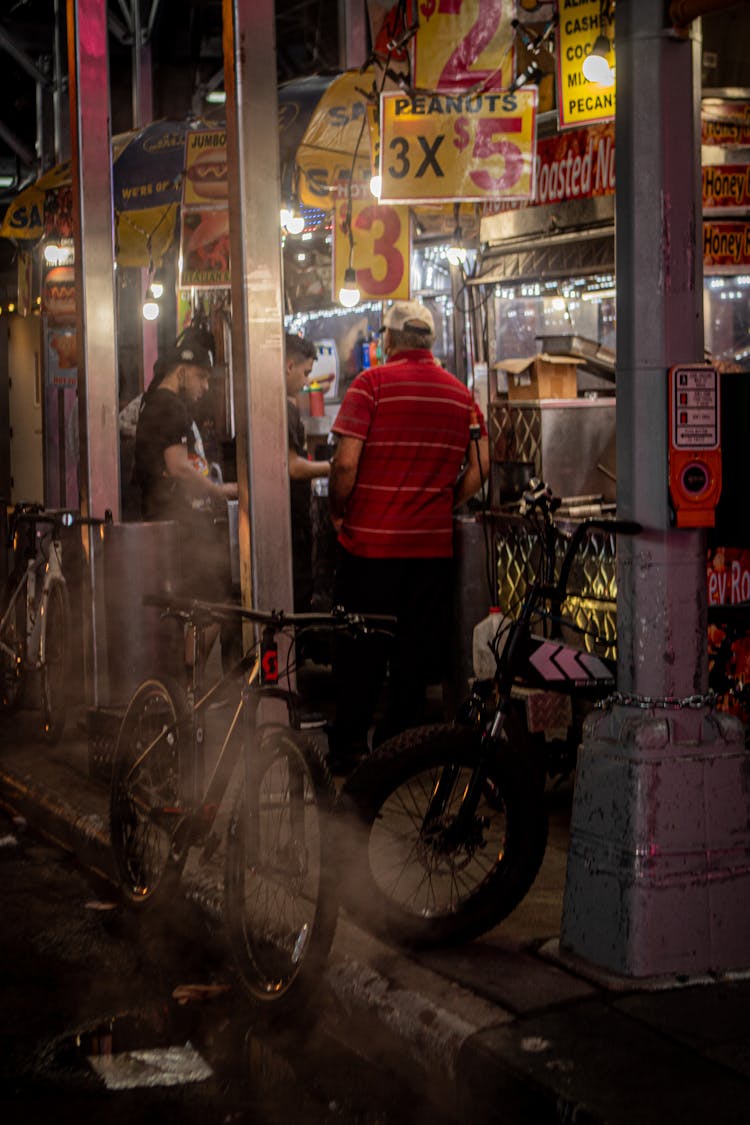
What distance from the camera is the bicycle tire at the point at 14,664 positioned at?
9707mm

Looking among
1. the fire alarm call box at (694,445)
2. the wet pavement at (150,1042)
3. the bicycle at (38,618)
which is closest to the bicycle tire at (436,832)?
the wet pavement at (150,1042)

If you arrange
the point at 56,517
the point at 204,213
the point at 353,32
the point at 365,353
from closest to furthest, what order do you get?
the point at 56,517 < the point at 204,213 < the point at 353,32 < the point at 365,353

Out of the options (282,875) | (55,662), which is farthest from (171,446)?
(282,875)

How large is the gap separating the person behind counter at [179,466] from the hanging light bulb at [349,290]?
1935mm

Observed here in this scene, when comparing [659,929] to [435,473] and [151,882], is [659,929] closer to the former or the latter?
[151,882]

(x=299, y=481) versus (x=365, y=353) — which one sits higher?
(x=365, y=353)

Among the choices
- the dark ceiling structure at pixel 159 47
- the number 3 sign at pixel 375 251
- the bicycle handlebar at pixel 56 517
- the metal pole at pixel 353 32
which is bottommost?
the bicycle handlebar at pixel 56 517

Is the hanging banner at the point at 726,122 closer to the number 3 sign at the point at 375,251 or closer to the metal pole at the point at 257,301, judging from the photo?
the metal pole at the point at 257,301

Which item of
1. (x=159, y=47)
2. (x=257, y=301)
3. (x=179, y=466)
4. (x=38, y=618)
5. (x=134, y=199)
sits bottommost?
(x=38, y=618)

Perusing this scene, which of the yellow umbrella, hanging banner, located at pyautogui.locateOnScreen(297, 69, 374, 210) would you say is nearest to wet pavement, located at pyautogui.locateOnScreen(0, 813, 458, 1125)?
hanging banner, located at pyautogui.locateOnScreen(297, 69, 374, 210)

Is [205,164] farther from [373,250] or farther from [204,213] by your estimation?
[373,250]

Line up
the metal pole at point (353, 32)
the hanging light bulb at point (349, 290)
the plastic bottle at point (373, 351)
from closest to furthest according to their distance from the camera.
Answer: the hanging light bulb at point (349, 290) < the metal pole at point (353, 32) < the plastic bottle at point (373, 351)

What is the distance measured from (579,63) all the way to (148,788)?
533 cm

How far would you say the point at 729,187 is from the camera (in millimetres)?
8453
